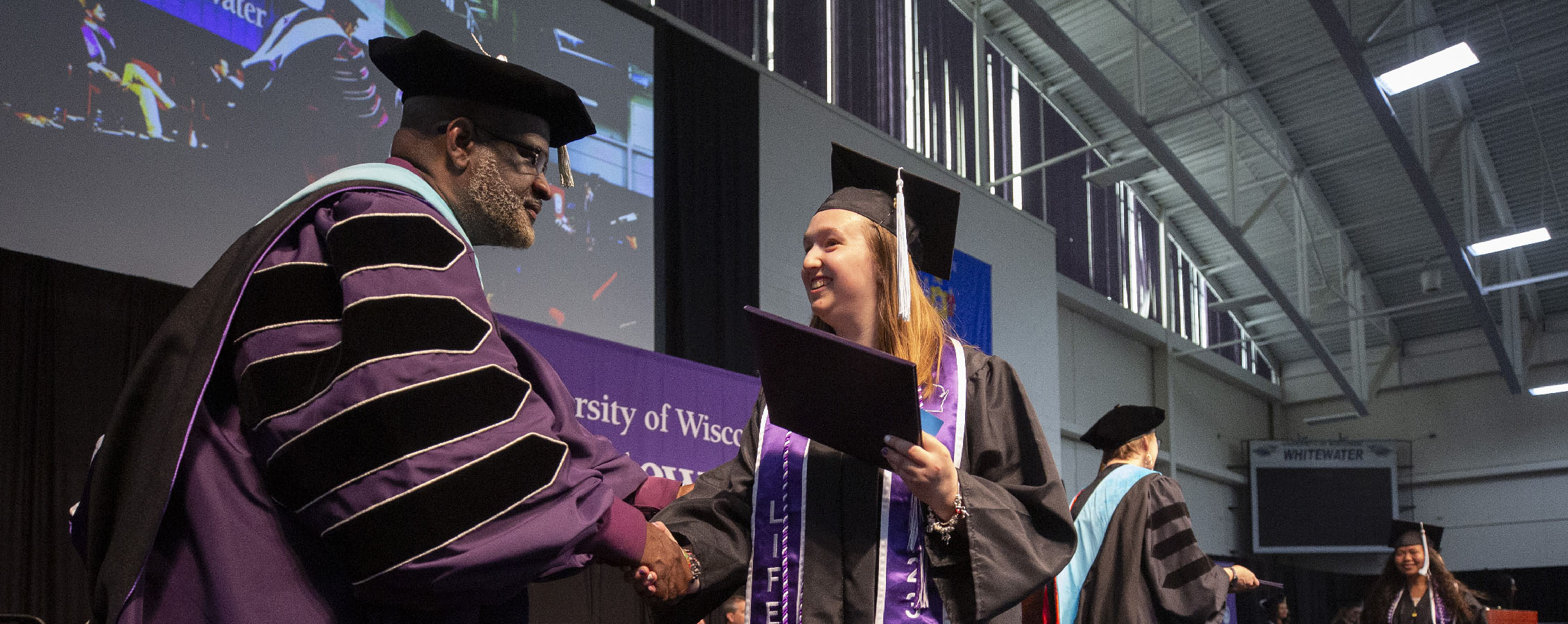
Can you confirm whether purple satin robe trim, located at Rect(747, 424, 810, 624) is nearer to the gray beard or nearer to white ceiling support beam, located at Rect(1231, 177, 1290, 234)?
the gray beard

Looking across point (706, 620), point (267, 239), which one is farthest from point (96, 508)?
point (706, 620)

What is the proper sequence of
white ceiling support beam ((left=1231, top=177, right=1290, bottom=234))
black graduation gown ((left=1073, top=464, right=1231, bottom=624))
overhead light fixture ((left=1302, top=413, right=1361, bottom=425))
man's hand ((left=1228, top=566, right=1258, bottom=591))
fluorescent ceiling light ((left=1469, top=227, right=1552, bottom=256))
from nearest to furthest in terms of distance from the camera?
1. black graduation gown ((left=1073, top=464, right=1231, bottom=624))
2. man's hand ((left=1228, top=566, right=1258, bottom=591))
3. fluorescent ceiling light ((left=1469, top=227, right=1552, bottom=256))
4. white ceiling support beam ((left=1231, top=177, right=1290, bottom=234))
5. overhead light fixture ((left=1302, top=413, right=1361, bottom=425))

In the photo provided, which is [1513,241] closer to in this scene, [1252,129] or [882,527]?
[1252,129]

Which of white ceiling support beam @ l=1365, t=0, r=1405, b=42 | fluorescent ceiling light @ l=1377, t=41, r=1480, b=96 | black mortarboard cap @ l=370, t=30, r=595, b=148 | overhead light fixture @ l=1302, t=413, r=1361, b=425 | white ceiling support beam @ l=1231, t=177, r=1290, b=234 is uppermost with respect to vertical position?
white ceiling support beam @ l=1365, t=0, r=1405, b=42

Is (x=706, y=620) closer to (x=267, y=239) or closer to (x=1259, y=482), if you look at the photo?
(x=267, y=239)

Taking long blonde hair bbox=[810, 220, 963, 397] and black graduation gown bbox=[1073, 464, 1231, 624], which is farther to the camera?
black graduation gown bbox=[1073, 464, 1231, 624]

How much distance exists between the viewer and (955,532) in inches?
70.8

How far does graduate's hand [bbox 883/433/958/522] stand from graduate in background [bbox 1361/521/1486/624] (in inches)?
243

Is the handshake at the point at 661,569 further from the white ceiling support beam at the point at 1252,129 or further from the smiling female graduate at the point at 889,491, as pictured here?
the white ceiling support beam at the point at 1252,129

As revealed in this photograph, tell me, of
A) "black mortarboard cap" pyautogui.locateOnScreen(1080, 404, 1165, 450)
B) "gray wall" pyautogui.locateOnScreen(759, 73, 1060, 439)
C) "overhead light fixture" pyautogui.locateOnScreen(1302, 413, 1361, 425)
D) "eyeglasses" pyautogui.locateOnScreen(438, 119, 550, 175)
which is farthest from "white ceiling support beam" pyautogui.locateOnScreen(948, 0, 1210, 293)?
"eyeglasses" pyautogui.locateOnScreen(438, 119, 550, 175)

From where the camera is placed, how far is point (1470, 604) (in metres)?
6.72

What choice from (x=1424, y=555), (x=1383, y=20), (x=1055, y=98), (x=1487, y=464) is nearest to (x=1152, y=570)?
(x=1424, y=555)

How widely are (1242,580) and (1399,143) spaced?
7.76 meters

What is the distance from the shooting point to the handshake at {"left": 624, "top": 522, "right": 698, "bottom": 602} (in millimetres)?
1714
